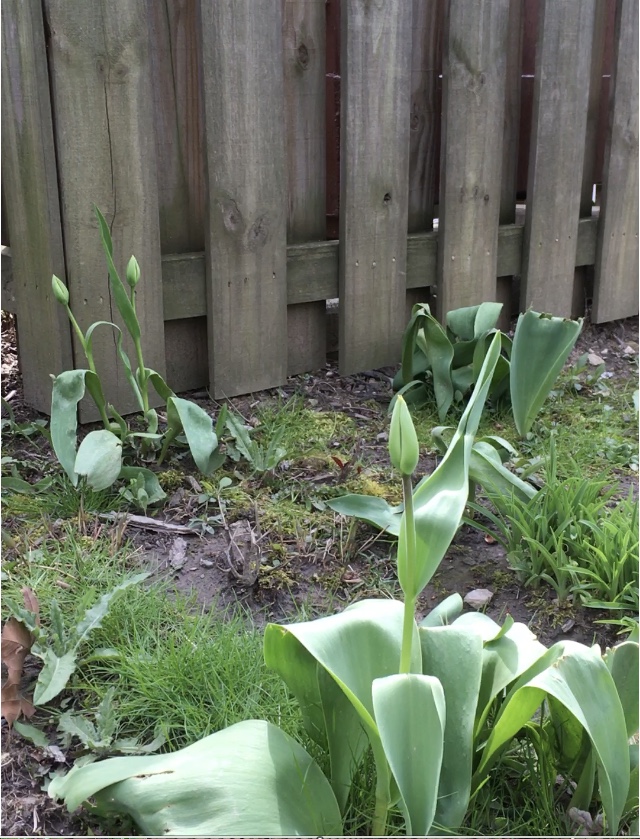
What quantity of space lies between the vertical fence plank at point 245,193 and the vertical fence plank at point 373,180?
0.24 meters

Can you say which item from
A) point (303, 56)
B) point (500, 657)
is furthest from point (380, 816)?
point (303, 56)

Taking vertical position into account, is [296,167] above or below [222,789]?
above

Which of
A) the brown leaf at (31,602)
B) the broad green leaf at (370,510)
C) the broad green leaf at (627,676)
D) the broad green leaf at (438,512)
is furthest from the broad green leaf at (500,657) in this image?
the brown leaf at (31,602)

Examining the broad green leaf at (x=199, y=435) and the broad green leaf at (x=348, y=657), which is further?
the broad green leaf at (x=199, y=435)

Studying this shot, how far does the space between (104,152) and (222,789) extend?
1889mm

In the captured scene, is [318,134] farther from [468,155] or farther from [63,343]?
[63,343]

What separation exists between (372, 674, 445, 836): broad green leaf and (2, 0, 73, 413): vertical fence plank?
5.94 ft

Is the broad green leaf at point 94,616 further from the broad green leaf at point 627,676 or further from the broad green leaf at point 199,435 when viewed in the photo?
the broad green leaf at point 627,676

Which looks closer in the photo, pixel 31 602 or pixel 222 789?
pixel 222 789

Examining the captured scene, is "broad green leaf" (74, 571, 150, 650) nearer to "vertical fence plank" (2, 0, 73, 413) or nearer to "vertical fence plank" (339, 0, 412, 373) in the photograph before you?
"vertical fence plank" (2, 0, 73, 413)

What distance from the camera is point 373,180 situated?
119 inches

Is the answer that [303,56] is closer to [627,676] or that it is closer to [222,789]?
[627,676]

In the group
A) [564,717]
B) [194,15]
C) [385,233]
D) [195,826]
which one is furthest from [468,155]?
[195,826]

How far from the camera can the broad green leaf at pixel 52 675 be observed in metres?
1.54
